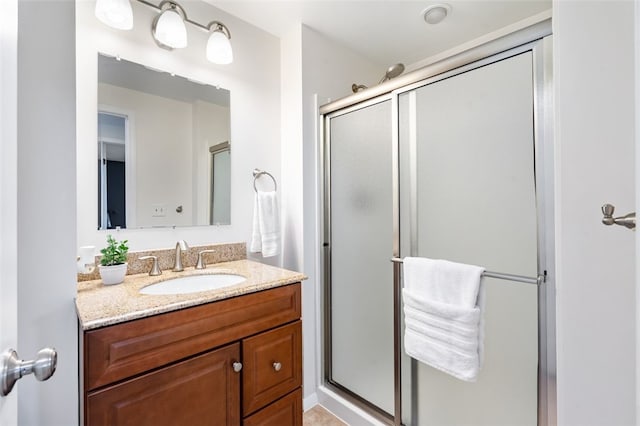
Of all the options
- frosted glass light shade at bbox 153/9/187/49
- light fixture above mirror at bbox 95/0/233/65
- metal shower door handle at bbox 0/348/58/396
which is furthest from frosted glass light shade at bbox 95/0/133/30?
metal shower door handle at bbox 0/348/58/396

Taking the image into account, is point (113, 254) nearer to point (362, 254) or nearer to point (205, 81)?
point (205, 81)

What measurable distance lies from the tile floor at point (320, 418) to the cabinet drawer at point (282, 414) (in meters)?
0.41

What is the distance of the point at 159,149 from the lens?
58.7 inches

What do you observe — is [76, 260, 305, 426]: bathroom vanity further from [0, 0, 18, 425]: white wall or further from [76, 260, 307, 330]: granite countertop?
[0, 0, 18, 425]: white wall

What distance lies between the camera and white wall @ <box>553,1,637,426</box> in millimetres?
736

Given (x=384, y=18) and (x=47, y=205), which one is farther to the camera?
(x=384, y=18)

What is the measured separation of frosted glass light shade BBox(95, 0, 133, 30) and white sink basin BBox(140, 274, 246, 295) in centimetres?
113

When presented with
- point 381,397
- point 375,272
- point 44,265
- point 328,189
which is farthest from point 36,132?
point 381,397

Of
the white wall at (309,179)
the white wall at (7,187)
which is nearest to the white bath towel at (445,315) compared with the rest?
the white wall at (309,179)

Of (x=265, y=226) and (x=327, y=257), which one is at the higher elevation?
A: (x=265, y=226)

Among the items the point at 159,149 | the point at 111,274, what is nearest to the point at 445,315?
the point at 111,274

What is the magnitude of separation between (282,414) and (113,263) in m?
0.94

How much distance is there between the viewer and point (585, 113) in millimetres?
799

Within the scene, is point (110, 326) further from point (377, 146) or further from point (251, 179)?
point (377, 146)
